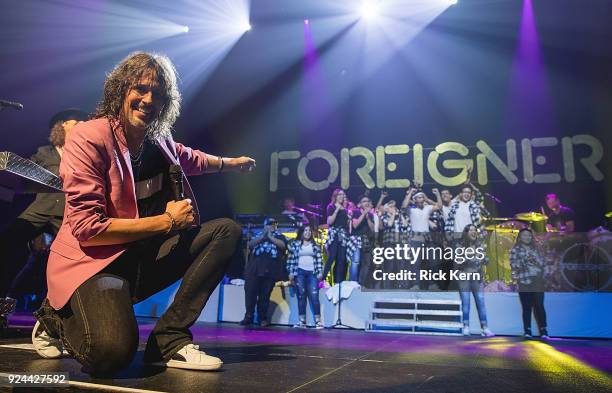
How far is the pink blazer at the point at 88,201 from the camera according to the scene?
1.40 meters

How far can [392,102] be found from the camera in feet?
27.2

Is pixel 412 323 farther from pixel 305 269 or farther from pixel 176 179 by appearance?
pixel 176 179

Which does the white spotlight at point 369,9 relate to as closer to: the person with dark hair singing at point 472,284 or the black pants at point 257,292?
the person with dark hair singing at point 472,284

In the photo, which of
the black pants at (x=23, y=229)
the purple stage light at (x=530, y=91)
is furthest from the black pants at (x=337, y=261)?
the purple stage light at (x=530, y=91)

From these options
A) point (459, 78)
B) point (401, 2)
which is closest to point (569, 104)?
point (459, 78)

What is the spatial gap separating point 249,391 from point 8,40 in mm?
5868

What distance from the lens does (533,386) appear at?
1590 mm

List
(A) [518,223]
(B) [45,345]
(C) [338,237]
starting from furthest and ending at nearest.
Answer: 1. (A) [518,223]
2. (C) [338,237]
3. (B) [45,345]

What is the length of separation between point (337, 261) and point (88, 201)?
5.00 metres

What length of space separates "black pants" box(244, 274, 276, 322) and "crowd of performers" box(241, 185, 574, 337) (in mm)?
A: 13

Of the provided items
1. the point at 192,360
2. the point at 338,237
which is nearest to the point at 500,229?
the point at 338,237

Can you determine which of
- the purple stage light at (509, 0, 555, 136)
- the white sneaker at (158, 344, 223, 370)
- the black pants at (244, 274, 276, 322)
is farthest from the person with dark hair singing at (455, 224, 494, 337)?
the white sneaker at (158, 344, 223, 370)

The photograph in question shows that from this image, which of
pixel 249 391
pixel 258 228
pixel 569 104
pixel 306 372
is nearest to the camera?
pixel 249 391

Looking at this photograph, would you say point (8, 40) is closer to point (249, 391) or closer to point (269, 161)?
point (269, 161)
